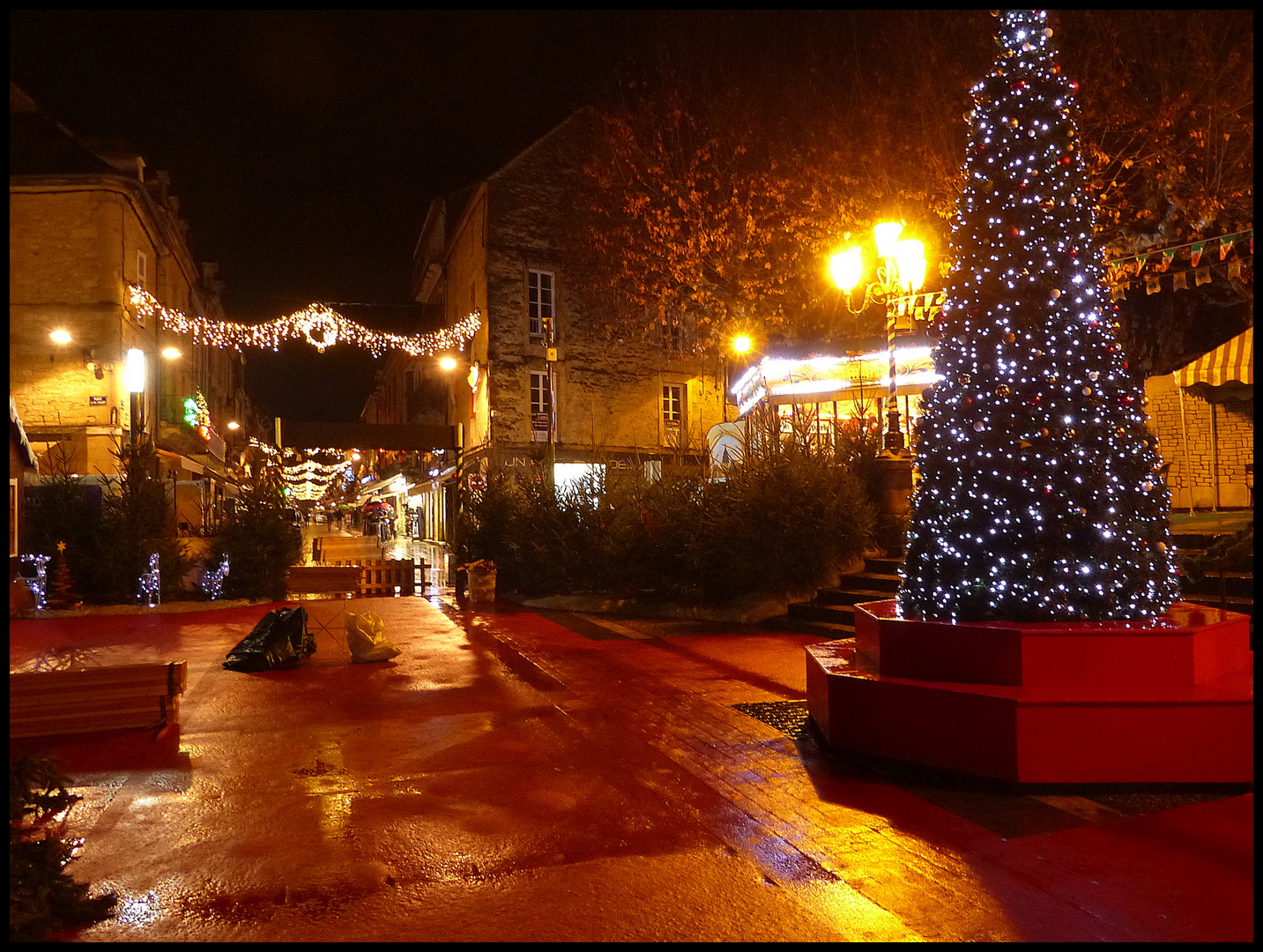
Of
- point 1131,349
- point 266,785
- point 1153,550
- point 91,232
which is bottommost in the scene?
point 266,785

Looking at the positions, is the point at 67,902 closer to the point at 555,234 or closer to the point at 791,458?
the point at 791,458

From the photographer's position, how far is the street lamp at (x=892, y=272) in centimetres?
1112

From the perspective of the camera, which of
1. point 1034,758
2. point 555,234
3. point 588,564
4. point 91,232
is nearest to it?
point 1034,758

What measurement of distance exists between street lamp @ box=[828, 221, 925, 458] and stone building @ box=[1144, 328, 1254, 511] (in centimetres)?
557

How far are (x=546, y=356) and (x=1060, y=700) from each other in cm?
2057

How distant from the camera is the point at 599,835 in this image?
444cm

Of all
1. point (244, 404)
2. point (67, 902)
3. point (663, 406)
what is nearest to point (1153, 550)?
point (67, 902)

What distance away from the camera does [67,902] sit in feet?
11.3

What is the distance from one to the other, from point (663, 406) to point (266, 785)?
23198 mm

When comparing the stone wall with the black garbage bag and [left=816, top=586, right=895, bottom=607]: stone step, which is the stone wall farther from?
the black garbage bag

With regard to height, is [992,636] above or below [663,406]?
below

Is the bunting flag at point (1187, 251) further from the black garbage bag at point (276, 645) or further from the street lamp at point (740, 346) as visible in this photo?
the street lamp at point (740, 346)

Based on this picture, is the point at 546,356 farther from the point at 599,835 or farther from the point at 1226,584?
the point at 599,835

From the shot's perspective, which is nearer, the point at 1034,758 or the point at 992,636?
the point at 1034,758
